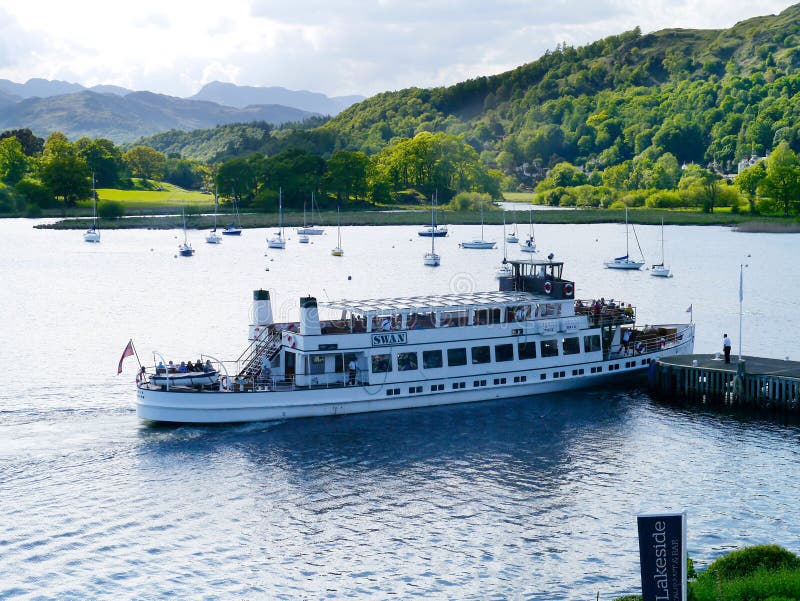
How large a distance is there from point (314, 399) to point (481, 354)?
10503 mm

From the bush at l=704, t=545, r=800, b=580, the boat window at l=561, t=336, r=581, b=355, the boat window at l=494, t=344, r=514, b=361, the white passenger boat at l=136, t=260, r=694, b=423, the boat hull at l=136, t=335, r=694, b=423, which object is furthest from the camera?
the boat window at l=561, t=336, r=581, b=355

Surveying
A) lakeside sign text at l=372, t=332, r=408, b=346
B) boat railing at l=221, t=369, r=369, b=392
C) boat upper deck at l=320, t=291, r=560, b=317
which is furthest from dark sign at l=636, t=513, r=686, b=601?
boat upper deck at l=320, t=291, r=560, b=317

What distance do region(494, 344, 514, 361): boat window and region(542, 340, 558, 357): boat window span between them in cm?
255

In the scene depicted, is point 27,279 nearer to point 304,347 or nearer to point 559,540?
point 304,347

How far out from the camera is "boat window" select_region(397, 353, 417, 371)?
5501 cm

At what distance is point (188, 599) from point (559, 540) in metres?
14.3

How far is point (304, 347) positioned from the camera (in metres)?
52.5

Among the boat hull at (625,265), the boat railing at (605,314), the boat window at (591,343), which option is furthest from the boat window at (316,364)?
the boat hull at (625,265)

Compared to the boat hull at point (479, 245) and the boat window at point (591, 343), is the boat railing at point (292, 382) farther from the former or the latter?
the boat hull at point (479, 245)

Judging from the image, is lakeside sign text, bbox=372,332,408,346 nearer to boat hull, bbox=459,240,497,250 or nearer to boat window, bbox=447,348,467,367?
boat window, bbox=447,348,467,367

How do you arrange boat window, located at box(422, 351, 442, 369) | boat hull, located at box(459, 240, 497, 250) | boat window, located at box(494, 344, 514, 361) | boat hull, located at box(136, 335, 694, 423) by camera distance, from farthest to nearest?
boat hull, located at box(459, 240, 497, 250) < boat window, located at box(494, 344, 514, 361) < boat window, located at box(422, 351, 442, 369) < boat hull, located at box(136, 335, 694, 423)

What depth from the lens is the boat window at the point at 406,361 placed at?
5501cm

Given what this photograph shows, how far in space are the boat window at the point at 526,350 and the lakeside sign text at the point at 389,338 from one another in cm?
748

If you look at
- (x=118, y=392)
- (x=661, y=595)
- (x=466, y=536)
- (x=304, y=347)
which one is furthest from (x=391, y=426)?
Answer: (x=661, y=595)
